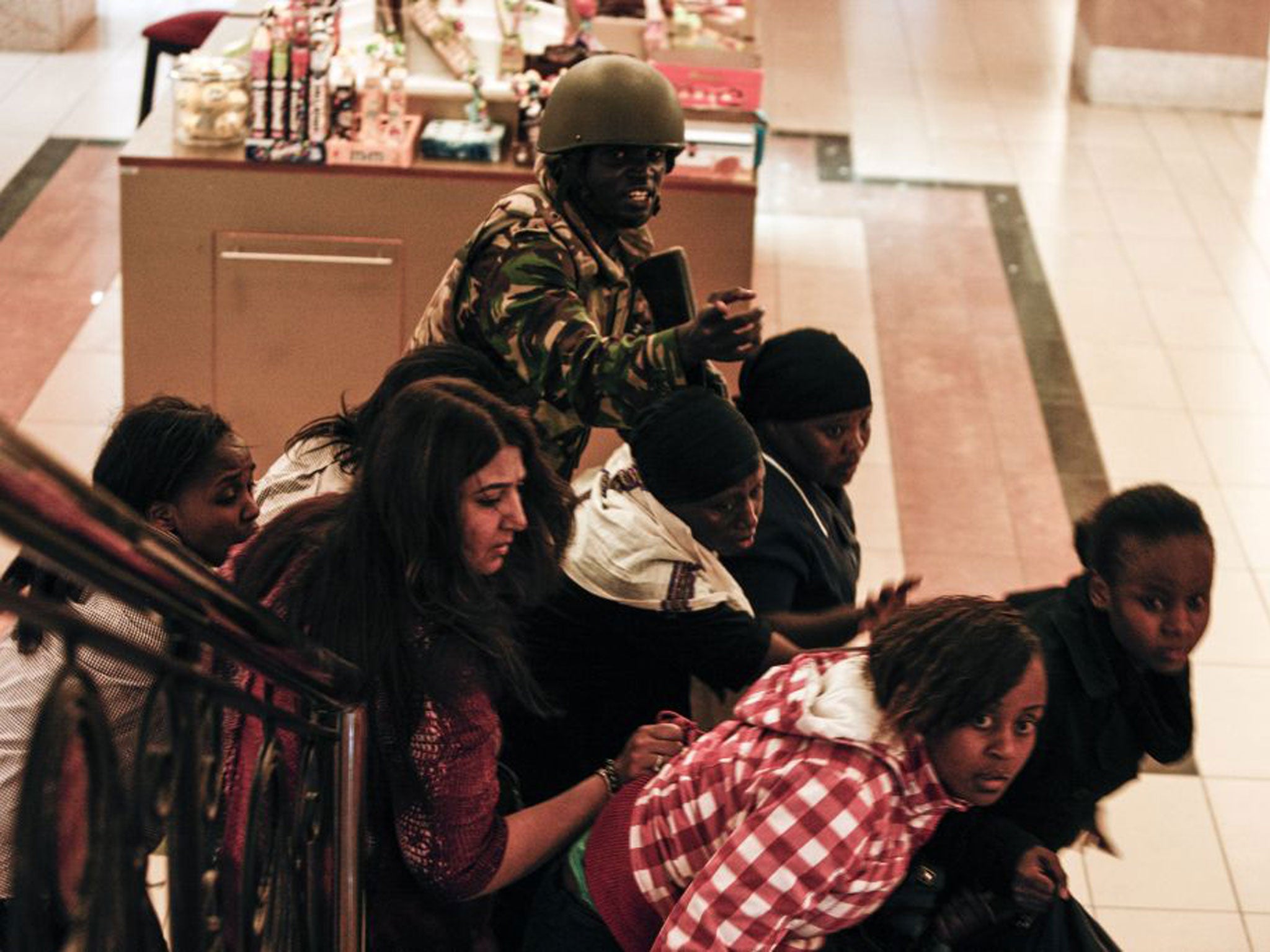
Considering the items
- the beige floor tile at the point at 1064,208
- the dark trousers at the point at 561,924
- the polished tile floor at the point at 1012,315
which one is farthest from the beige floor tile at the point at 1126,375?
the dark trousers at the point at 561,924

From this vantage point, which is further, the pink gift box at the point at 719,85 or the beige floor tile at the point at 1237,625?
the pink gift box at the point at 719,85

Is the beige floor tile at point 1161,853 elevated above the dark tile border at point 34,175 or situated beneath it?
situated beneath

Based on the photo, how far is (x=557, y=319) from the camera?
3.10m

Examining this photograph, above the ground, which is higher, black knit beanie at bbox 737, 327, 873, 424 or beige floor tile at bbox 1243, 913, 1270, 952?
black knit beanie at bbox 737, 327, 873, 424

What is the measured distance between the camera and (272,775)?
186 centimetres

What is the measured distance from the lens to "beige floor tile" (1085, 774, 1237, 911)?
13.4ft

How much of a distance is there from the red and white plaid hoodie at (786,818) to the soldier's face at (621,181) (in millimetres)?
1270

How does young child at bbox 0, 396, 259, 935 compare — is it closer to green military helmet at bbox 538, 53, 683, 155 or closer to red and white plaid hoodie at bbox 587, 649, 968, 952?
red and white plaid hoodie at bbox 587, 649, 968, 952

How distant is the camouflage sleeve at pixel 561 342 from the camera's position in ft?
10.0

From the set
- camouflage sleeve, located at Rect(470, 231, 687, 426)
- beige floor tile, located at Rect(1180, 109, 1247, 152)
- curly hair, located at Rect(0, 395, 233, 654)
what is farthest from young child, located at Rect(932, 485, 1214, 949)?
beige floor tile, located at Rect(1180, 109, 1247, 152)

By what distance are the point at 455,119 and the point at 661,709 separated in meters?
3.19

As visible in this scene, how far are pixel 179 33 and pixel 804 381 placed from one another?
4.55 m

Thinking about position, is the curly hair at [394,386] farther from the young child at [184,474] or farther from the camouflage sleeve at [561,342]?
the camouflage sleeve at [561,342]

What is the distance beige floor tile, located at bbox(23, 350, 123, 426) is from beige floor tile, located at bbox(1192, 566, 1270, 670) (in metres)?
3.36
